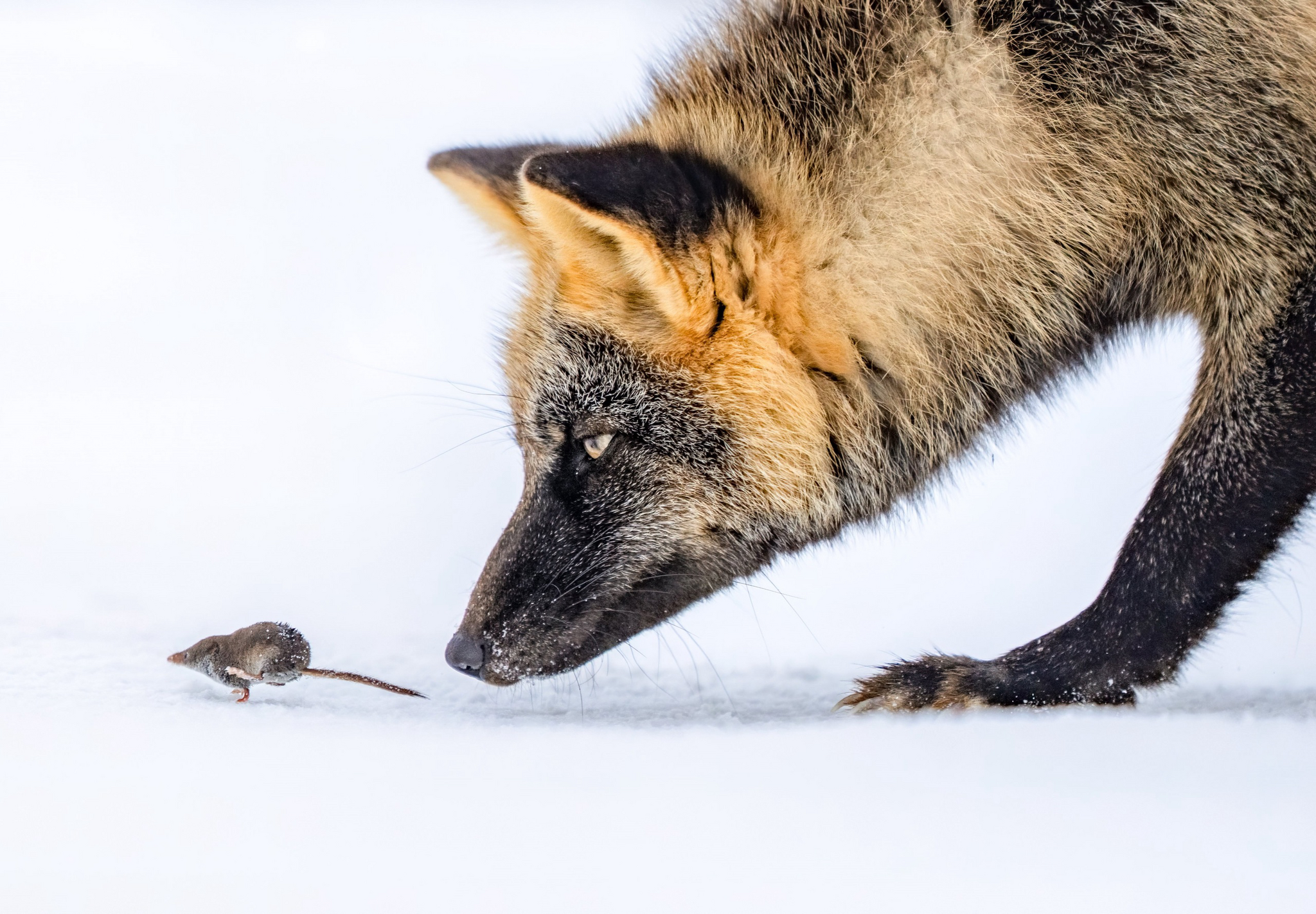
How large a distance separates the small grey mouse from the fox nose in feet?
0.97

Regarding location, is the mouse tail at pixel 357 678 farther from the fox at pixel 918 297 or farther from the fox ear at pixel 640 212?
the fox ear at pixel 640 212

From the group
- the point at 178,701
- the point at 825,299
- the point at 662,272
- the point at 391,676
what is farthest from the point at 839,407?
the point at 178,701

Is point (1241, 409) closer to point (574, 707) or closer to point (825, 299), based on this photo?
point (825, 299)

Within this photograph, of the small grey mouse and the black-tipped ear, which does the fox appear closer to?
the black-tipped ear

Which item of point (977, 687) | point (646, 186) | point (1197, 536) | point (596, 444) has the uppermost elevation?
point (646, 186)

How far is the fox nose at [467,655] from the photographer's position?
10.7ft

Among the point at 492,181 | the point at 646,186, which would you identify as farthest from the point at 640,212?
the point at 492,181

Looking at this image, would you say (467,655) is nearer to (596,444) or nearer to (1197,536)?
(596,444)

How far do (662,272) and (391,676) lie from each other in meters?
1.96

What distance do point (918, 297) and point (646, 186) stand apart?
3.11 ft

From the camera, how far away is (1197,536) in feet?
10.3

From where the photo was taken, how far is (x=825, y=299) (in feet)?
9.93

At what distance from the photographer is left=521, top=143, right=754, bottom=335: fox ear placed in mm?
2564

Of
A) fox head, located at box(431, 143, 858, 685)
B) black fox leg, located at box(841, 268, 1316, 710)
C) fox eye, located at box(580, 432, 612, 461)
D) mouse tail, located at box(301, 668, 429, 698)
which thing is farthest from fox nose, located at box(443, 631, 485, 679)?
black fox leg, located at box(841, 268, 1316, 710)
